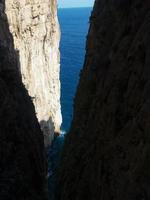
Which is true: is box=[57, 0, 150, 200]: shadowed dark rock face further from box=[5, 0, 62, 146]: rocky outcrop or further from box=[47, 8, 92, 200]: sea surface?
box=[5, 0, 62, 146]: rocky outcrop

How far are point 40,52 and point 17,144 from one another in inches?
1039

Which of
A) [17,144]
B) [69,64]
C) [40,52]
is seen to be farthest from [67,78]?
[17,144]

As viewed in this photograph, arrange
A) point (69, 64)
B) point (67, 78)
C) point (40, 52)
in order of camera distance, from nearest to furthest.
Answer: point (40, 52)
point (67, 78)
point (69, 64)

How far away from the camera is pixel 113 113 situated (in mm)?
18516

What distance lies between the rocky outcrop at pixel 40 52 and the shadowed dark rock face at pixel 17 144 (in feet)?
37.4

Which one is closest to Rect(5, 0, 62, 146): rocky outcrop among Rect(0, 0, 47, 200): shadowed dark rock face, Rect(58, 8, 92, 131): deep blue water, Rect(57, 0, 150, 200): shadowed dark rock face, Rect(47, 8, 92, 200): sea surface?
Rect(47, 8, 92, 200): sea surface

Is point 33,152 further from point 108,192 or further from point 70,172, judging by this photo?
point 108,192

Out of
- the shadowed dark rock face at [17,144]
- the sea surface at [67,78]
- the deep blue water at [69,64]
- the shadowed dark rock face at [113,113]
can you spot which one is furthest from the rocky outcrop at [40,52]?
the shadowed dark rock face at [113,113]

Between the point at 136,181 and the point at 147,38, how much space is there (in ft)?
16.7

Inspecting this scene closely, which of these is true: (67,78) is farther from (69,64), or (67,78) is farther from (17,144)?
(17,144)

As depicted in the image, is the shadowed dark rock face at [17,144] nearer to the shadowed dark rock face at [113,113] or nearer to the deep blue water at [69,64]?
the shadowed dark rock face at [113,113]

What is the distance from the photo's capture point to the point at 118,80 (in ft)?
61.1

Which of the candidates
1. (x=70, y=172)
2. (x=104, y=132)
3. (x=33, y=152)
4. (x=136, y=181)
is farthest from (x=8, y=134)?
(x=136, y=181)

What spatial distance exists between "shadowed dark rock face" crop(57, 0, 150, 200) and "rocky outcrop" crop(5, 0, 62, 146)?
21211 millimetres
